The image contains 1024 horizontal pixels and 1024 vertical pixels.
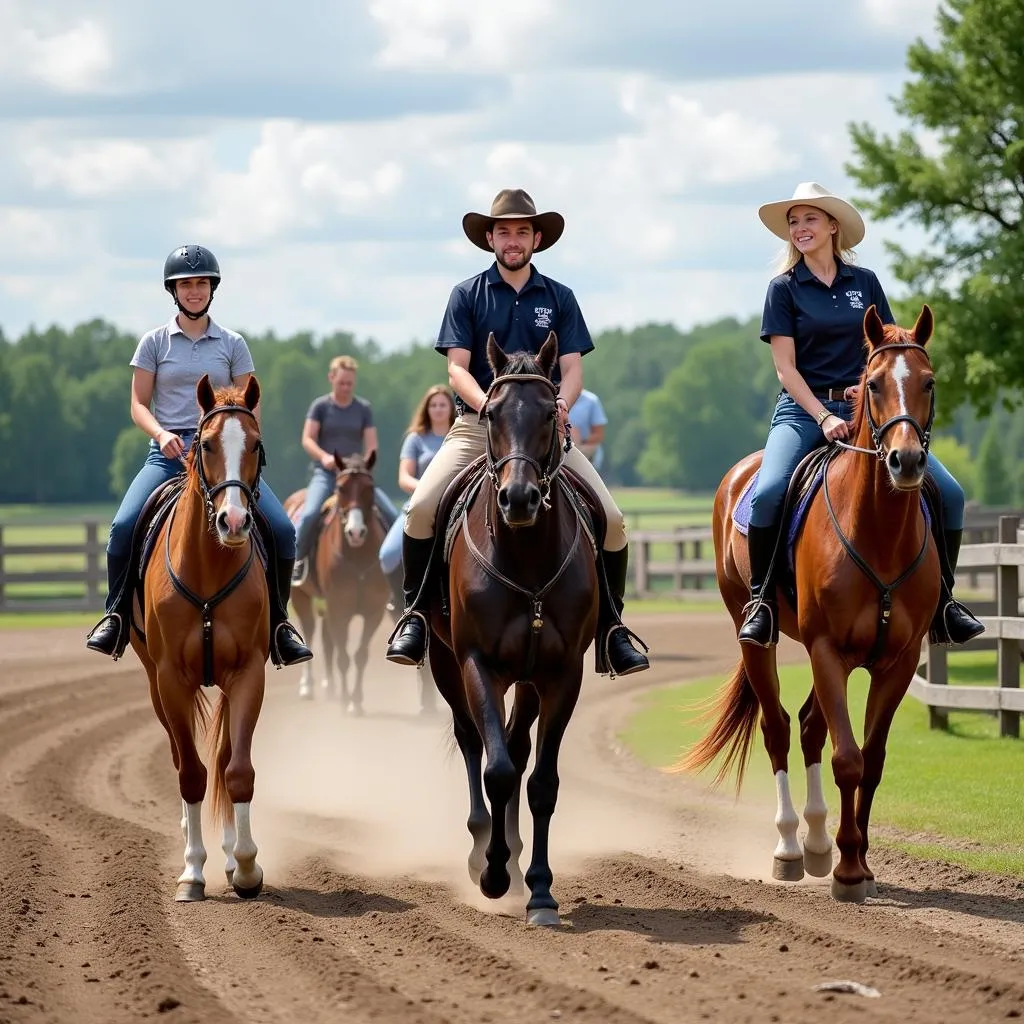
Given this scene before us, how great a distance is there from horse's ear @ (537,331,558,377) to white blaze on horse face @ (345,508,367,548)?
969 centimetres

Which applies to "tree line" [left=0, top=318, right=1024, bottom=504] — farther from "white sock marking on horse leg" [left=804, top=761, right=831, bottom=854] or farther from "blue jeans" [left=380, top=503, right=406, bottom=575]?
"white sock marking on horse leg" [left=804, top=761, right=831, bottom=854]

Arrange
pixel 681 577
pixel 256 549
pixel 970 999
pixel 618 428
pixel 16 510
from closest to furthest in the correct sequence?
pixel 970 999 < pixel 256 549 < pixel 681 577 < pixel 16 510 < pixel 618 428

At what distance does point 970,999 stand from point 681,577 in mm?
A: 30216

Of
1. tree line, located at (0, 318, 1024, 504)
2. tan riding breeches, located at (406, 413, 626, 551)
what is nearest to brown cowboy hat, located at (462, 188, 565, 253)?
tan riding breeches, located at (406, 413, 626, 551)

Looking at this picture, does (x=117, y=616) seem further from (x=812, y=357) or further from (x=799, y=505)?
(x=812, y=357)

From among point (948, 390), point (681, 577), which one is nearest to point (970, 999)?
point (948, 390)

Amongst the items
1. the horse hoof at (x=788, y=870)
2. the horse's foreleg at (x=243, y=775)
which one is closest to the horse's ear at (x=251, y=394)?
the horse's foreleg at (x=243, y=775)

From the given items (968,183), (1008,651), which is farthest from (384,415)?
(1008,651)

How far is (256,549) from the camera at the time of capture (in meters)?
9.53

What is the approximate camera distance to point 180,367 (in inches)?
392

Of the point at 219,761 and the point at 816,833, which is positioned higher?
the point at 219,761

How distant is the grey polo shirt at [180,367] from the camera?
9.98 metres

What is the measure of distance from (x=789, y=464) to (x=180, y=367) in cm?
347

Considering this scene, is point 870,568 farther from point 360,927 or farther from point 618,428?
point 618,428
